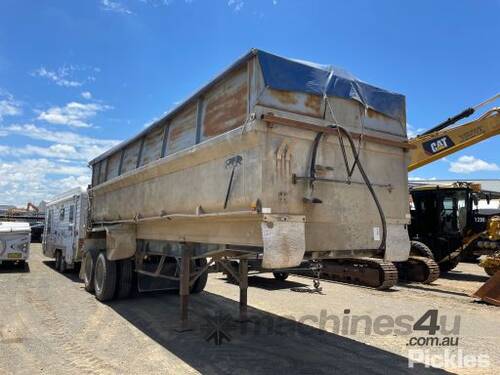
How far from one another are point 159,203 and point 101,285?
327 centimetres

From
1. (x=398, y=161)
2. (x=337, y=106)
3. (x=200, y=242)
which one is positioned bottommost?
(x=200, y=242)

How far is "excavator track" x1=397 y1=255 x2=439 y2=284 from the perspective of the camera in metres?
12.4

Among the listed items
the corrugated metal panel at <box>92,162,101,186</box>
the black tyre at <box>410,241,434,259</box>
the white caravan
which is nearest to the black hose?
the corrugated metal panel at <box>92,162,101,186</box>

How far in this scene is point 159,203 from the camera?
23.3 feet

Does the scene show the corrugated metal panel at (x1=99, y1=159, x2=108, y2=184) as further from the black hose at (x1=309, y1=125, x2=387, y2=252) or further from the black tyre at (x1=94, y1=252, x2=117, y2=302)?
the black hose at (x1=309, y1=125, x2=387, y2=252)

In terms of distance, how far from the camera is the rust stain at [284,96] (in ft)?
15.5

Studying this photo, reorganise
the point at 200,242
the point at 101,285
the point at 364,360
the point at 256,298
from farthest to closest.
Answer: the point at 256,298
the point at 101,285
the point at 200,242
the point at 364,360

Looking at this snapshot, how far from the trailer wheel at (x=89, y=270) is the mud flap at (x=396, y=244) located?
707 cm

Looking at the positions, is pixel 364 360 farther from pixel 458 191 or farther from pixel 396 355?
pixel 458 191

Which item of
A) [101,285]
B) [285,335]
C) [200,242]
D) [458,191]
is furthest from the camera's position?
[458,191]

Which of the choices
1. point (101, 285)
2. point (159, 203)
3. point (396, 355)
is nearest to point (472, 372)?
point (396, 355)

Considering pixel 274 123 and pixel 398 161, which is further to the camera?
pixel 398 161

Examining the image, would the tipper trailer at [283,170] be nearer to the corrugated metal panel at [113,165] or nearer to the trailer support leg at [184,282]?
the trailer support leg at [184,282]

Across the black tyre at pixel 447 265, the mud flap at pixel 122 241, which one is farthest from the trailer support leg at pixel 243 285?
the black tyre at pixel 447 265
